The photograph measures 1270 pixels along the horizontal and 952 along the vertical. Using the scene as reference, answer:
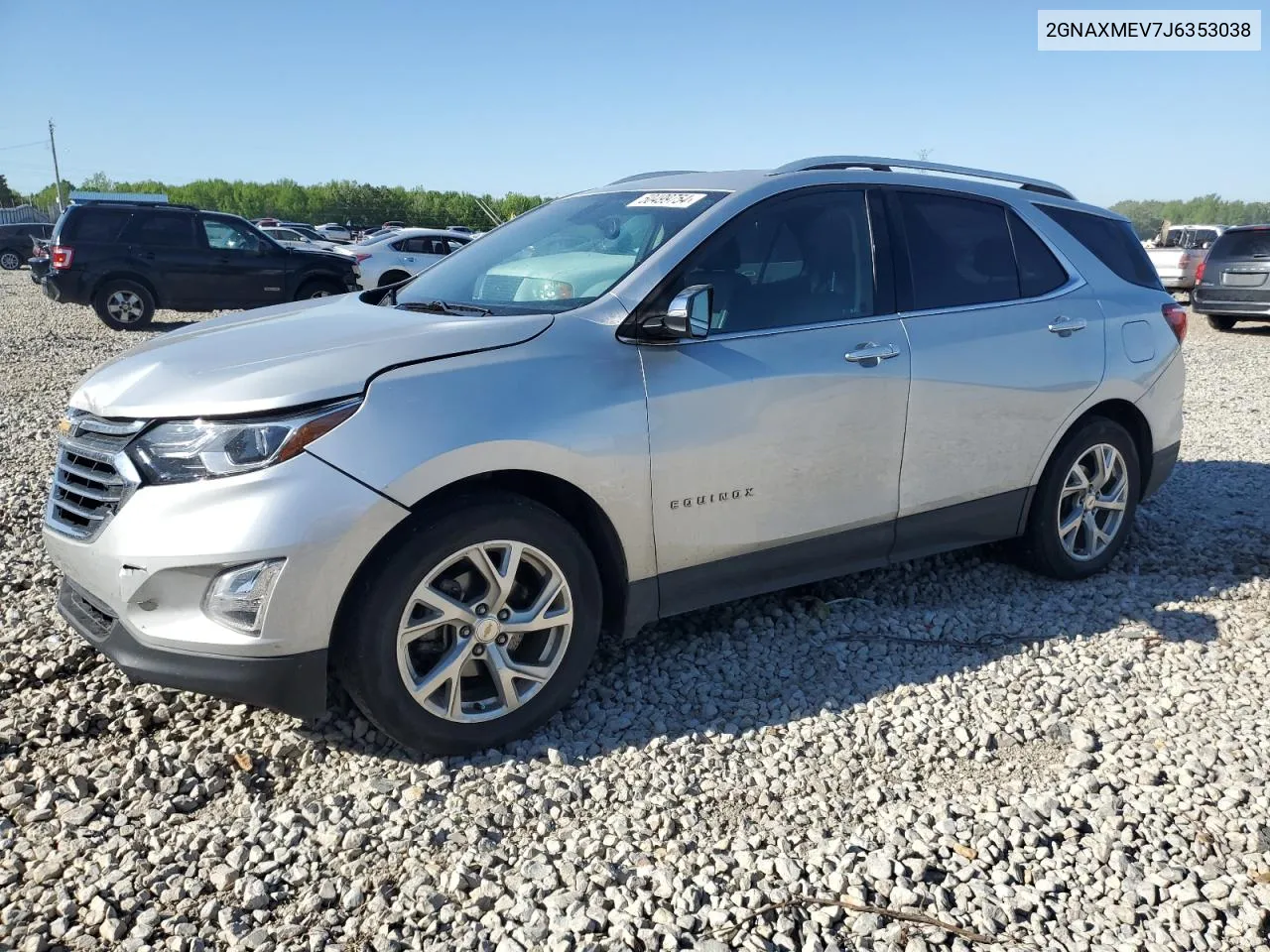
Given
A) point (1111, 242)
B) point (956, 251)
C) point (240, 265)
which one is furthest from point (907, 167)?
point (240, 265)

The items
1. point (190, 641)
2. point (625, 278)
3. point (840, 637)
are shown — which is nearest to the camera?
point (190, 641)

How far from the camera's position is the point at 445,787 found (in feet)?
9.77

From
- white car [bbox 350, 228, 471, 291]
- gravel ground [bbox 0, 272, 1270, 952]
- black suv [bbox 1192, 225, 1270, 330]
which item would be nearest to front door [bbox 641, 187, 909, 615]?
gravel ground [bbox 0, 272, 1270, 952]

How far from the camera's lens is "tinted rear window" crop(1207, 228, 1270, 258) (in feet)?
49.2

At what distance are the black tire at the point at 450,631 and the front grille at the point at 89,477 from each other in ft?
2.51

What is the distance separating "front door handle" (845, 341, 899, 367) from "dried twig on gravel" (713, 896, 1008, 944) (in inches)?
77.7

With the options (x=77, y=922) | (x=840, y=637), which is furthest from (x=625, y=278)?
(x=77, y=922)

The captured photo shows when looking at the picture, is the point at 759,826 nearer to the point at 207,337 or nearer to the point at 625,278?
the point at 625,278

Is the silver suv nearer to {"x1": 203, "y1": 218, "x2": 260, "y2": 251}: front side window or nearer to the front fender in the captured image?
the front fender

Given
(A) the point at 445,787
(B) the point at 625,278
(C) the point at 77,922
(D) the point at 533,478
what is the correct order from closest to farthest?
(C) the point at 77,922
(A) the point at 445,787
(D) the point at 533,478
(B) the point at 625,278

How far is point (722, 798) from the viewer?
2.96 metres

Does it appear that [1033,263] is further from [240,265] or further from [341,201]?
[341,201]

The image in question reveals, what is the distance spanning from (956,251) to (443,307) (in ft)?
7.19

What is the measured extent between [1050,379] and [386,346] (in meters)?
2.90
